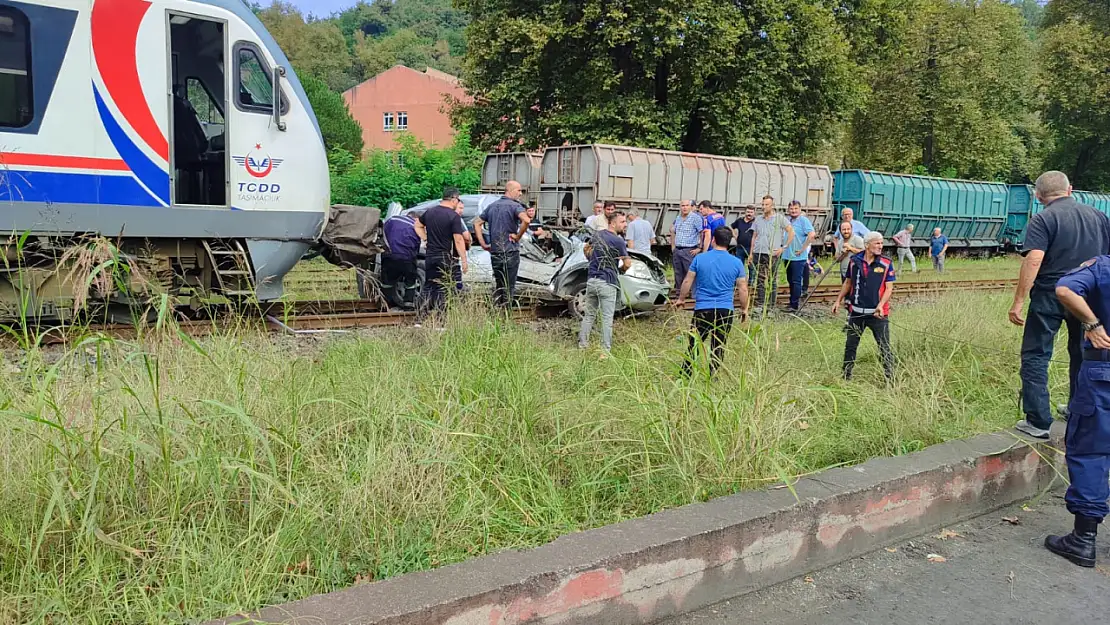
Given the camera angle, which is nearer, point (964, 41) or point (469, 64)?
point (469, 64)

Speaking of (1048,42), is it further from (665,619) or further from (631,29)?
(665,619)

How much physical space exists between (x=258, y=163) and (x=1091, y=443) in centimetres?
715

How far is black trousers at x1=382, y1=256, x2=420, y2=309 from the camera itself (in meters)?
10.3

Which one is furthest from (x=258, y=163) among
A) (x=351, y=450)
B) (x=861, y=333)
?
(x=861, y=333)

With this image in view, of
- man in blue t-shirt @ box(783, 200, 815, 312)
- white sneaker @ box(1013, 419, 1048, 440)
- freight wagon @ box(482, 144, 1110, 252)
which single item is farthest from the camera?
freight wagon @ box(482, 144, 1110, 252)

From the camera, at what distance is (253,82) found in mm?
7934

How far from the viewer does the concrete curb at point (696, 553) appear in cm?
263

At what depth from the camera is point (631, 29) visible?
23328 millimetres

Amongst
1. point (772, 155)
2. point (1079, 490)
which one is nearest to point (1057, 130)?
point (772, 155)

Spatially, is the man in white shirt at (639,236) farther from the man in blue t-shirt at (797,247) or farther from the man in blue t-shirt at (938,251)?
the man in blue t-shirt at (938,251)

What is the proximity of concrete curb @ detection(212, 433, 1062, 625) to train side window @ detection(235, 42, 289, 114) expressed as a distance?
20.9ft

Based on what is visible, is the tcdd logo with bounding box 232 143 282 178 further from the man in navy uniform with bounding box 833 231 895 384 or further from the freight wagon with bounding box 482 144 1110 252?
the freight wagon with bounding box 482 144 1110 252

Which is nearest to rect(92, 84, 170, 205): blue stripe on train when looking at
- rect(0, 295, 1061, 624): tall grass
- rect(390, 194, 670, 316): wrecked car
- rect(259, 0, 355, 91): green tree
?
rect(0, 295, 1061, 624): tall grass

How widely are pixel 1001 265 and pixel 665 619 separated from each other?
2572 centimetres
